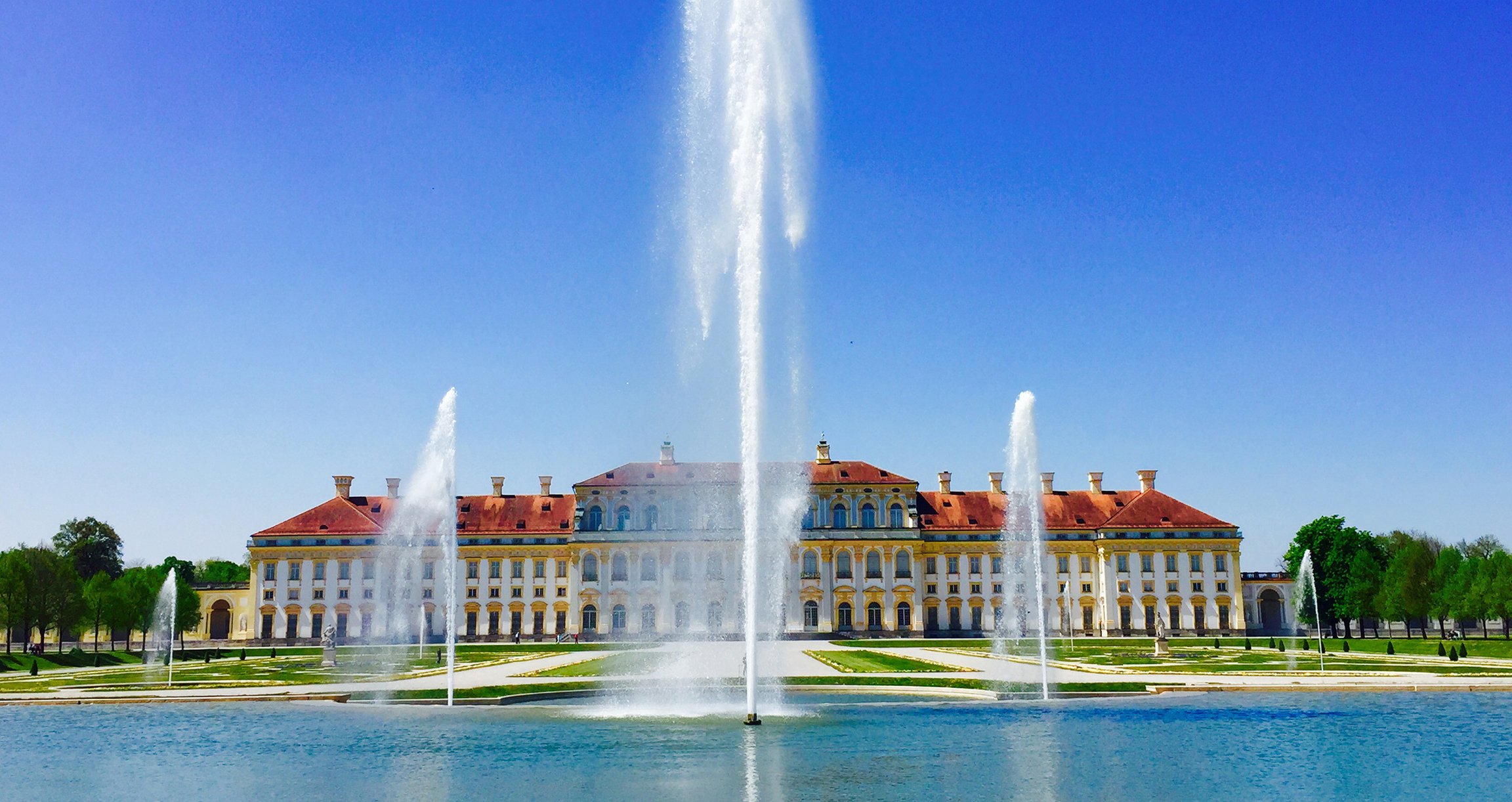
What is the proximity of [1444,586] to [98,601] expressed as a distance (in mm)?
86978

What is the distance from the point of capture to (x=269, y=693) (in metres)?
34.5

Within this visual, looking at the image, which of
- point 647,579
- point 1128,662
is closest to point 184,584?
point 647,579

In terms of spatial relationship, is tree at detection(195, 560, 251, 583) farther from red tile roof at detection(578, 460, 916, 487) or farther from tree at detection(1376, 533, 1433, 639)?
tree at detection(1376, 533, 1433, 639)

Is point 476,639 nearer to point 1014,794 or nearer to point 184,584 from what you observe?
point 184,584

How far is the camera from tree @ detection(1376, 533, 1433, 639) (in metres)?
77.4

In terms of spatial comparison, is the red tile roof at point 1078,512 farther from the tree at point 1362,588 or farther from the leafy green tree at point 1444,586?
the leafy green tree at point 1444,586

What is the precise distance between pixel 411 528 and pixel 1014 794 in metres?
71.2

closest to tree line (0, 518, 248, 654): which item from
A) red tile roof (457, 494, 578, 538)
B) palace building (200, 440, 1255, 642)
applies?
palace building (200, 440, 1255, 642)

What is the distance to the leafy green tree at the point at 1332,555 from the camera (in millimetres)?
86812

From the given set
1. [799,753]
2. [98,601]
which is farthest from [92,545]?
[799,753]

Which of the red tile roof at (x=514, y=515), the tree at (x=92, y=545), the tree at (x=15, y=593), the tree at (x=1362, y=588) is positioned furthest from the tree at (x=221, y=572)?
the tree at (x=1362, y=588)

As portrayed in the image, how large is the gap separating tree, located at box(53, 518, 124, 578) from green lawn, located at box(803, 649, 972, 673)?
253ft

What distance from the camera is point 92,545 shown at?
106 m

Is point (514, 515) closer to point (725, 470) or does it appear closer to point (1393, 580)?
point (725, 470)
